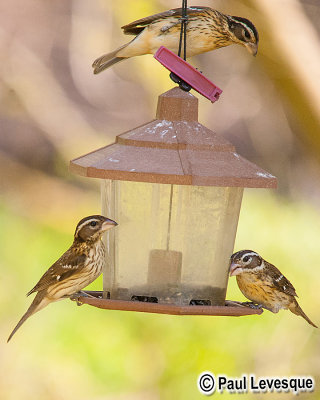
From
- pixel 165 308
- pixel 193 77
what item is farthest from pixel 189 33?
pixel 165 308

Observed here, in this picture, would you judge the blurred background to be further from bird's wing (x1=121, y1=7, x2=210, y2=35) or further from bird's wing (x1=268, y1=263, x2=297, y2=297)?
bird's wing (x1=121, y1=7, x2=210, y2=35)

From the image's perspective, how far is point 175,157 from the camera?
14.3 feet

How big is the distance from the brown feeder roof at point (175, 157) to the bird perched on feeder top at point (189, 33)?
74 cm

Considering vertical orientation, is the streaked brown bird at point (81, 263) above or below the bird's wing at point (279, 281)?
above

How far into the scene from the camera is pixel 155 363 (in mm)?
8117

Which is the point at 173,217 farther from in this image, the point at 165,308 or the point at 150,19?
the point at 150,19

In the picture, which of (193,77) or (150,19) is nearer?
(193,77)

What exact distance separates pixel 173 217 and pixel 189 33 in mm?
1317

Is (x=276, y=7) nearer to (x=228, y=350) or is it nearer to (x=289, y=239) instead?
(x=289, y=239)

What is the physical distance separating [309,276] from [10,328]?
248cm

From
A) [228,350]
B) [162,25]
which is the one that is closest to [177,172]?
[162,25]

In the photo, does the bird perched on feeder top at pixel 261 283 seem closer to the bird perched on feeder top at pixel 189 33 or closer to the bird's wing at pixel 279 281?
the bird's wing at pixel 279 281

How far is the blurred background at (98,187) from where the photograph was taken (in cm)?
804

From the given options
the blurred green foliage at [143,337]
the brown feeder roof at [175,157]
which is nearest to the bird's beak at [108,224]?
the brown feeder roof at [175,157]
